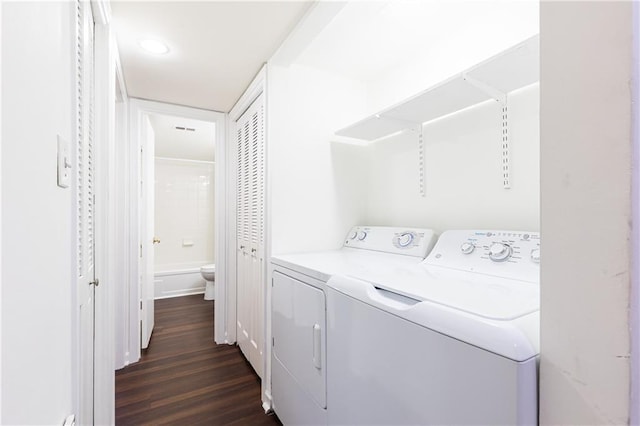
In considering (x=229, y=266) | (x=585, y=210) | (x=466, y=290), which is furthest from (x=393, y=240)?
(x=229, y=266)

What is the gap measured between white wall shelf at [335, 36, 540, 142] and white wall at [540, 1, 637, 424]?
0.51 meters

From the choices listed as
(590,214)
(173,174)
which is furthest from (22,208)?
(173,174)

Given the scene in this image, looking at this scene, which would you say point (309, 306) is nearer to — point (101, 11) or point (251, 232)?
point (251, 232)

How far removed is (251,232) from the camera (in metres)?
2.27

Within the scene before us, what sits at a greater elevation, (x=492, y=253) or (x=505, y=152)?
(x=505, y=152)

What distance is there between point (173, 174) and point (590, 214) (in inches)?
208

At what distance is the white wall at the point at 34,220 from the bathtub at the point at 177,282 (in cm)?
387

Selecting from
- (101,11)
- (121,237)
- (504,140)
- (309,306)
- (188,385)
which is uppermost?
(101,11)

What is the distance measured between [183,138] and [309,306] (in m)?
3.22

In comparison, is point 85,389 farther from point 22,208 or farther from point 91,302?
point 22,208

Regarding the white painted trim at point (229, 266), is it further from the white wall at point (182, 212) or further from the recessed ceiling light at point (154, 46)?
the white wall at point (182, 212)

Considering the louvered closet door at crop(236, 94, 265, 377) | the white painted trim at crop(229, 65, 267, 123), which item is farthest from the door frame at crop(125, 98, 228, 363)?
the louvered closet door at crop(236, 94, 265, 377)

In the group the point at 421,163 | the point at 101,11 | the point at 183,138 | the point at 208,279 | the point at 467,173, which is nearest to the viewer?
the point at 101,11

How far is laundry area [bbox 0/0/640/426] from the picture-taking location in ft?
1.50
